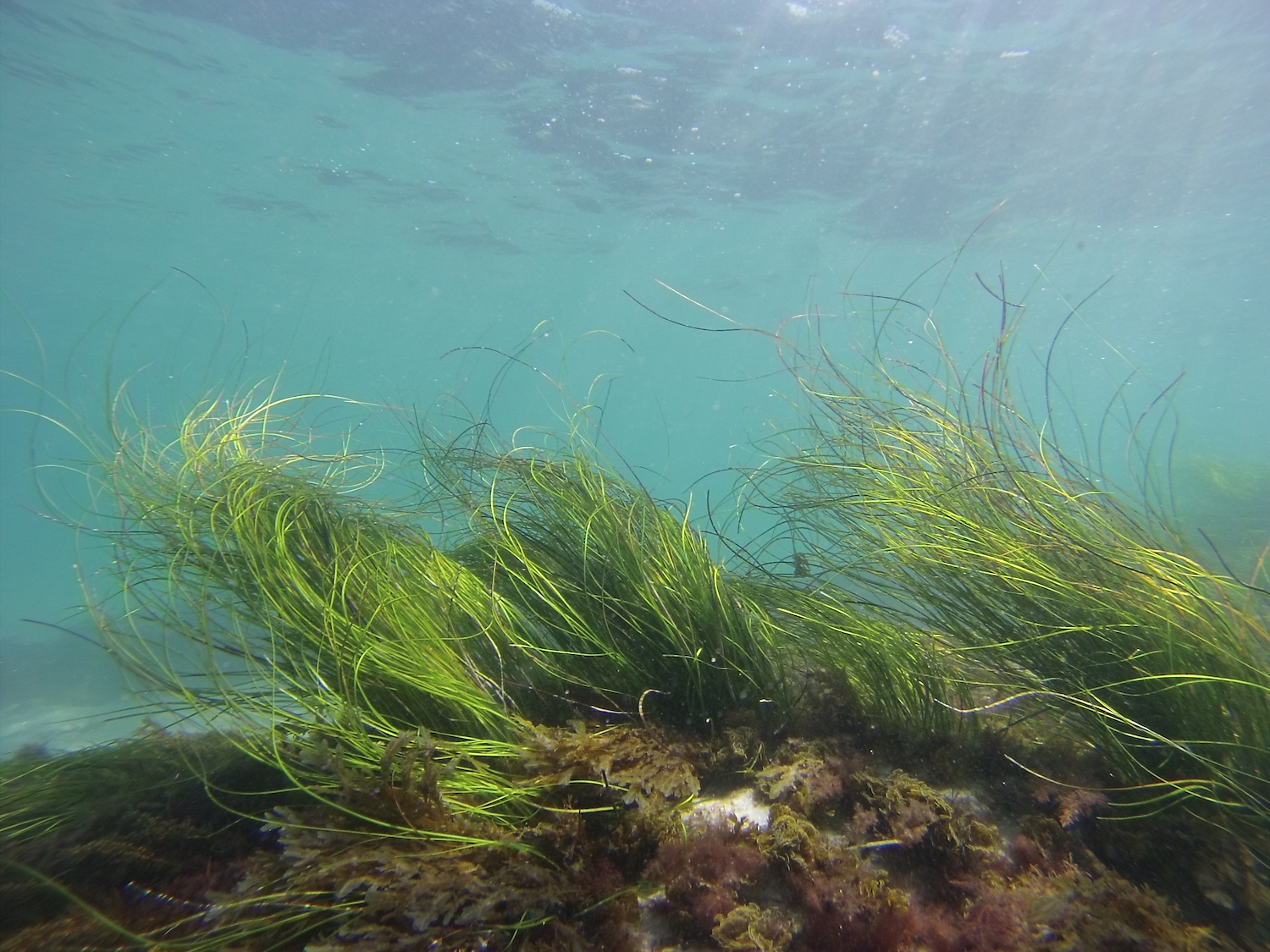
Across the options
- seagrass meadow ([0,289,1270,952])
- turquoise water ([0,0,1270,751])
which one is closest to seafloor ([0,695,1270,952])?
seagrass meadow ([0,289,1270,952])

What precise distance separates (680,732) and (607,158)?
1032 inches

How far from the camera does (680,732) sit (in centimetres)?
173

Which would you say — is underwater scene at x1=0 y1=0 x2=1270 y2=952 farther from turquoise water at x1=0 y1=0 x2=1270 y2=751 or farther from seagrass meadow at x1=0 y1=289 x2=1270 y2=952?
turquoise water at x1=0 y1=0 x2=1270 y2=751

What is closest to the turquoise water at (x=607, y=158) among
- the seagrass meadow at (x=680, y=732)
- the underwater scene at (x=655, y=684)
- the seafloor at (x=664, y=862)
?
the underwater scene at (x=655, y=684)

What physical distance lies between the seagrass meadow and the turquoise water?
109cm

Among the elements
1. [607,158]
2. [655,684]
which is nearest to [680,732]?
[655,684]

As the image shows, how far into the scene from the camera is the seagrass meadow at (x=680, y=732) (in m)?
1.24

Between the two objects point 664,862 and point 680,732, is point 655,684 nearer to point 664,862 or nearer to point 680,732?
point 680,732

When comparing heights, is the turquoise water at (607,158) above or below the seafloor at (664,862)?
above

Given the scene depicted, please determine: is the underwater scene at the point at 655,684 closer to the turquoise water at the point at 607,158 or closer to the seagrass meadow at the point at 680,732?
the seagrass meadow at the point at 680,732

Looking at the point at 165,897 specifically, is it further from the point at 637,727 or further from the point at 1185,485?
the point at 1185,485

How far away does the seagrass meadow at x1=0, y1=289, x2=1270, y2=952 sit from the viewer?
1.24 meters

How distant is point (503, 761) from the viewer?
1.52 m

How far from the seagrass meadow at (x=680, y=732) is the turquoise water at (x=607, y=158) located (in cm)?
109
